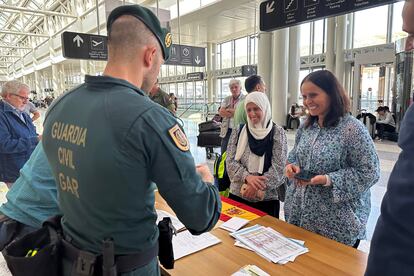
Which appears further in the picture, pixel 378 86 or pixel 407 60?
pixel 378 86

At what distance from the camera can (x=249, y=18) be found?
39.0ft

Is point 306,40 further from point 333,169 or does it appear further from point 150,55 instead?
point 150,55

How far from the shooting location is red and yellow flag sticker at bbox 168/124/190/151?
819 mm

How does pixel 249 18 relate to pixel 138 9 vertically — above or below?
above

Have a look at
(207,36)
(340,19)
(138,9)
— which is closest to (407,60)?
(340,19)

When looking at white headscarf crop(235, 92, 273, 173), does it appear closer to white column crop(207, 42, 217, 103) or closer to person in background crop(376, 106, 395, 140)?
person in background crop(376, 106, 395, 140)

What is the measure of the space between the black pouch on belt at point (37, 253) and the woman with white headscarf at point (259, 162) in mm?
1258

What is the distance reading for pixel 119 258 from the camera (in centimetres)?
86

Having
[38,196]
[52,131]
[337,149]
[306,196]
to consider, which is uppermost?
[52,131]

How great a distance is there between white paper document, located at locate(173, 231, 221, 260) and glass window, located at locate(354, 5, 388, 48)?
11583mm

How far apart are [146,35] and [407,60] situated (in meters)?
7.73

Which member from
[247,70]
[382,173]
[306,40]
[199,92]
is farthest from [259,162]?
[199,92]

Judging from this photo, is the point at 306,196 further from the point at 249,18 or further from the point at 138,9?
the point at 249,18

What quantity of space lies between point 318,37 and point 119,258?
13723mm
